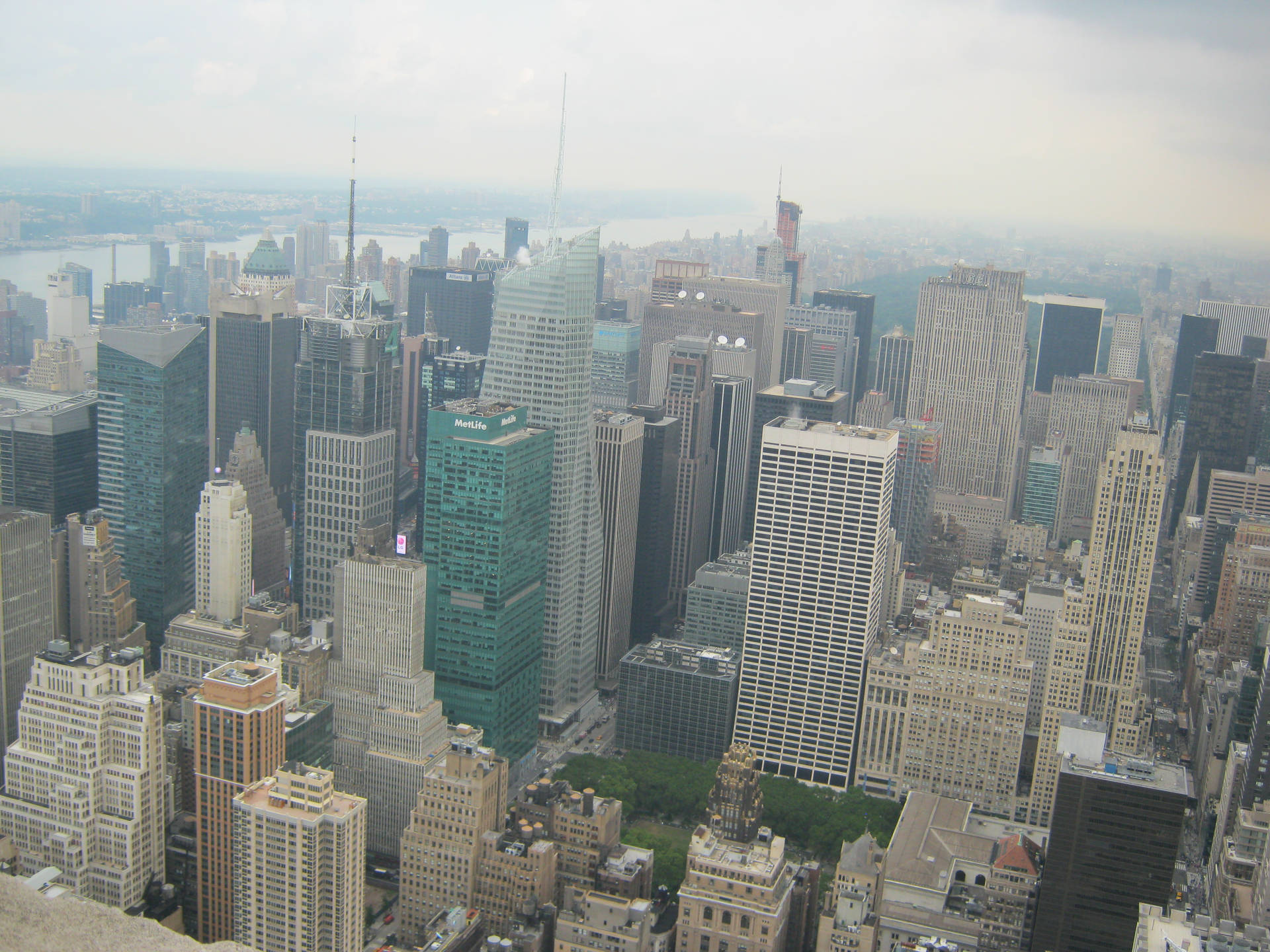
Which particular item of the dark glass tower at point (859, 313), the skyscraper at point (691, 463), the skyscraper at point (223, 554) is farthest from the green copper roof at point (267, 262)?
the dark glass tower at point (859, 313)

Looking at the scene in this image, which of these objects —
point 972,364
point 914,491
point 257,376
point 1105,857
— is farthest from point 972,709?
point 972,364

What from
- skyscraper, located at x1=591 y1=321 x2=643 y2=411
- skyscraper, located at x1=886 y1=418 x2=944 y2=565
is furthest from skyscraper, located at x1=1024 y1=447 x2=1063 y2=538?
skyscraper, located at x1=591 y1=321 x2=643 y2=411

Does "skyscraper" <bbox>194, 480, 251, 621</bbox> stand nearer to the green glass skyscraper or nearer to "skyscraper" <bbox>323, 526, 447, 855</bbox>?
"skyscraper" <bbox>323, 526, 447, 855</bbox>

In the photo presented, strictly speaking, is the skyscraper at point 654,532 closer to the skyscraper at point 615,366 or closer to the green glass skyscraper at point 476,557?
the skyscraper at point 615,366

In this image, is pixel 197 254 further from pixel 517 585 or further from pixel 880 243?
pixel 880 243

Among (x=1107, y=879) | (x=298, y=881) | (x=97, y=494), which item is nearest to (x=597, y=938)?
(x=298, y=881)

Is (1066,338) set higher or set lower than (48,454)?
higher

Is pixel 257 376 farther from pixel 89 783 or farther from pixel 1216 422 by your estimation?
pixel 1216 422
